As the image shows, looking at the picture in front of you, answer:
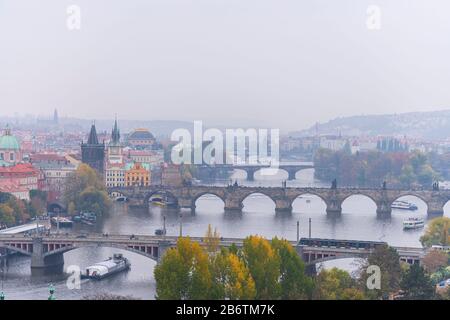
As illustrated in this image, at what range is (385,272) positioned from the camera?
8031 mm

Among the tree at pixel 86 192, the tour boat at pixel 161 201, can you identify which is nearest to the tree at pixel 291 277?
the tree at pixel 86 192

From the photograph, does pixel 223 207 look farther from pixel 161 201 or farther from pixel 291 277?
pixel 291 277

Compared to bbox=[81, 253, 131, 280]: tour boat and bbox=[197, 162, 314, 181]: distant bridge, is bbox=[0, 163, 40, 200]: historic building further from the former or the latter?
bbox=[197, 162, 314, 181]: distant bridge

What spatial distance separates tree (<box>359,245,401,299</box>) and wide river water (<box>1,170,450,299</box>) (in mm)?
2059

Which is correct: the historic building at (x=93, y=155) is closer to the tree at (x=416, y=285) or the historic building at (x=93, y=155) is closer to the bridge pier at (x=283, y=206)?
the bridge pier at (x=283, y=206)

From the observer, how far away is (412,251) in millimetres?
10469

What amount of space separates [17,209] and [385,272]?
859cm

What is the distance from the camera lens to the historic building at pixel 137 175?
891 inches

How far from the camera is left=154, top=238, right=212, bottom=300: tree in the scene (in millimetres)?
6531

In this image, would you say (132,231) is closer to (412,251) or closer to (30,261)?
(30,261)

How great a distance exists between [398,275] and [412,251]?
8.22ft

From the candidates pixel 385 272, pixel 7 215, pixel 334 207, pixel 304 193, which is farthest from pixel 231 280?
pixel 304 193

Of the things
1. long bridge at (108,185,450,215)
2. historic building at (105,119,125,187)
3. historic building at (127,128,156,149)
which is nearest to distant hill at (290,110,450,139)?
historic building at (127,128,156,149)
